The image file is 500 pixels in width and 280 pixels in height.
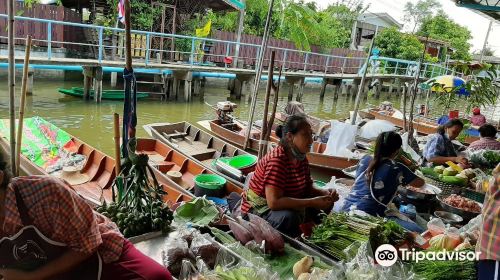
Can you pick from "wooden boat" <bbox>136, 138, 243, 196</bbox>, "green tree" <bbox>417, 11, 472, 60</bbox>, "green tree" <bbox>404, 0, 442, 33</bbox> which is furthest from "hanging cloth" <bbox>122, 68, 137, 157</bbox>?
"green tree" <bbox>404, 0, 442, 33</bbox>

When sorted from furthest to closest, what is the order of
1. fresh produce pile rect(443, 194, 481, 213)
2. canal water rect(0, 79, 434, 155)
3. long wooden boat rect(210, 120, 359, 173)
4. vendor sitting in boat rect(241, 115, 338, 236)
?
canal water rect(0, 79, 434, 155), long wooden boat rect(210, 120, 359, 173), fresh produce pile rect(443, 194, 481, 213), vendor sitting in boat rect(241, 115, 338, 236)

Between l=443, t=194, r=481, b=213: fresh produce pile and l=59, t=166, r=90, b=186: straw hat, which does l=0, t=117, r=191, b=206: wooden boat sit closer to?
l=59, t=166, r=90, b=186: straw hat

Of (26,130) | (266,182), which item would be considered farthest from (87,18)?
(266,182)

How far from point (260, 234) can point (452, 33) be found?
31.7 metres

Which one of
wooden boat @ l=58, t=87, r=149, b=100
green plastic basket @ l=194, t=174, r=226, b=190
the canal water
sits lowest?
the canal water

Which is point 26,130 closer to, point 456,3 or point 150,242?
point 150,242

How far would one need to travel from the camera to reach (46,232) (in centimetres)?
177

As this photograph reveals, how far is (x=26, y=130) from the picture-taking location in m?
5.91

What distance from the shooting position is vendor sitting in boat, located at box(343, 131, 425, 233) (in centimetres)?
346

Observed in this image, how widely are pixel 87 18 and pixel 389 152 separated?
1531cm

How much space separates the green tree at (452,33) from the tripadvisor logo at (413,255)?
29277 millimetres

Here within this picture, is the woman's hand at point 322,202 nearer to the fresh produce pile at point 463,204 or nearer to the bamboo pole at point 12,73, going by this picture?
the fresh produce pile at point 463,204

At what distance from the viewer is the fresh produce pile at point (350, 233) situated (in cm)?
279

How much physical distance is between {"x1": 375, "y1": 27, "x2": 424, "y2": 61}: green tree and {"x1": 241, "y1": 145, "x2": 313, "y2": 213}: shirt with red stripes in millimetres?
22832
